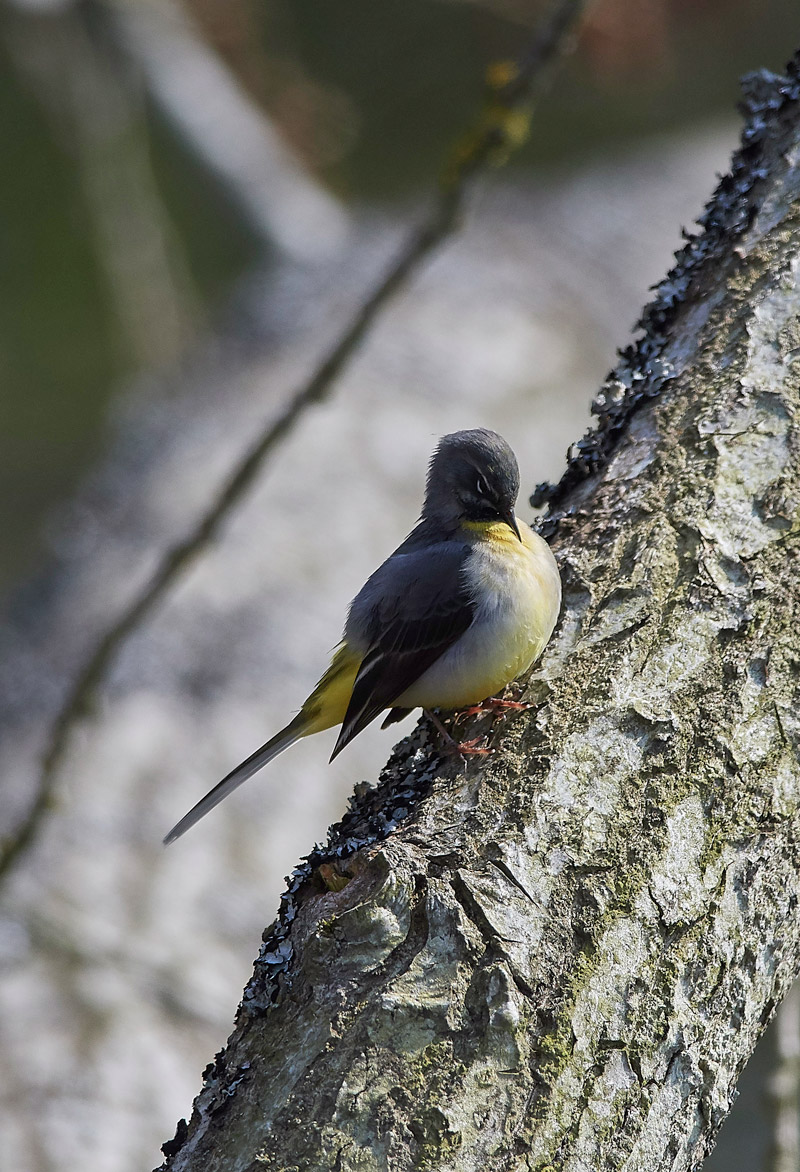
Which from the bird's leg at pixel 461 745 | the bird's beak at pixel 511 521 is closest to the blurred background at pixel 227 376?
the bird's leg at pixel 461 745

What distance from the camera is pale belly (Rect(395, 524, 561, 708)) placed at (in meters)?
2.99

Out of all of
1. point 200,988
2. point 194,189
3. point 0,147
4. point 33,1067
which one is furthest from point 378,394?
point 0,147

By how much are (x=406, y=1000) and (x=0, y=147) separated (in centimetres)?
1251

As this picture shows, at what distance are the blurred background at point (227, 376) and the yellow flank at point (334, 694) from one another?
1.50m

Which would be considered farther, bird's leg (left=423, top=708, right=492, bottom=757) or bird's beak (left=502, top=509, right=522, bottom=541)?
bird's beak (left=502, top=509, right=522, bottom=541)

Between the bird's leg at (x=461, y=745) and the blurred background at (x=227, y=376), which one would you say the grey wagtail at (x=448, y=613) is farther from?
the blurred background at (x=227, y=376)

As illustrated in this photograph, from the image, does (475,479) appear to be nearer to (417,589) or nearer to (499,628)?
(417,589)

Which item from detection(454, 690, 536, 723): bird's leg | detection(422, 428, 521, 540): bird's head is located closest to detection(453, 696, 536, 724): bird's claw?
detection(454, 690, 536, 723): bird's leg

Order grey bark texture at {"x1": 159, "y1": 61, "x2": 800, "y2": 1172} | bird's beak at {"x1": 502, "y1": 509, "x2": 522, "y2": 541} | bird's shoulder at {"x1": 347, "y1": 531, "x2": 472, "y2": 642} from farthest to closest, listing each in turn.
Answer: bird's shoulder at {"x1": 347, "y1": 531, "x2": 472, "y2": 642} < bird's beak at {"x1": 502, "y1": 509, "x2": 522, "y2": 541} < grey bark texture at {"x1": 159, "y1": 61, "x2": 800, "y2": 1172}

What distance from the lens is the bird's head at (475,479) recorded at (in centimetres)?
365

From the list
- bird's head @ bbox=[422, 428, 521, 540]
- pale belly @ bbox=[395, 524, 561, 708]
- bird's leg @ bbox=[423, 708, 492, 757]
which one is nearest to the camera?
bird's leg @ bbox=[423, 708, 492, 757]

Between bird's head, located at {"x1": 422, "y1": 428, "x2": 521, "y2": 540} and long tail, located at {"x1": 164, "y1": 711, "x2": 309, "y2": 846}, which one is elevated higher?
bird's head, located at {"x1": 422, "y1": 428, "x2": 521, "y2": 540}

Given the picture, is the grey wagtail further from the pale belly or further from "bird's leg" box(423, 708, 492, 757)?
"bird's leg" box(423, 708, 492, 757)

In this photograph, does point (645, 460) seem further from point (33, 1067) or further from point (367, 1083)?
point (33, 1067)
